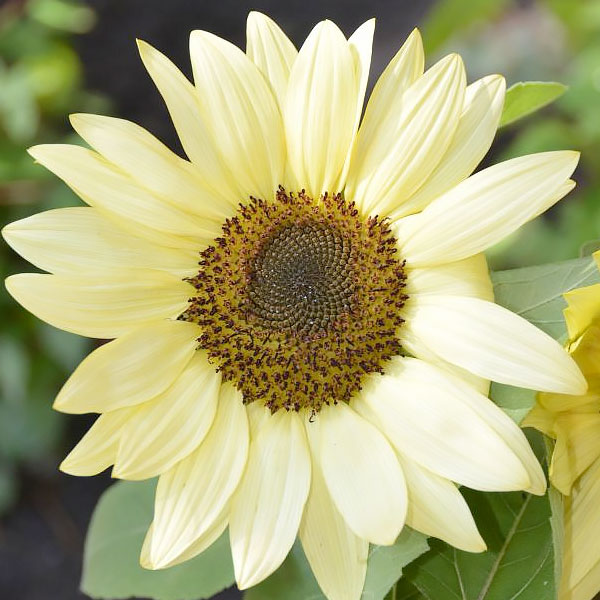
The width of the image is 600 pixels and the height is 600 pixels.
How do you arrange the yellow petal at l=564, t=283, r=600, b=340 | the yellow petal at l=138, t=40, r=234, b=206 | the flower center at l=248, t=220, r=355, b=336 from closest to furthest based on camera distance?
the yellow petal at l=564, t=283, r=600, b=340
the yellow petal at l=138, t=40, r=234, b=206
the flower center at l=248, t=220, r=355, b=336

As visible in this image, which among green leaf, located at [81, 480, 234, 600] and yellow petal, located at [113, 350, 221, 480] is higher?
yellow petal, located at [113, 350, 221, 480]

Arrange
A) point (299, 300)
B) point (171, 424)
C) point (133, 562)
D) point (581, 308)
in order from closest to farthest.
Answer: point (581, 308) < point (171, 424) < point (299, 300) < point (133, 562)

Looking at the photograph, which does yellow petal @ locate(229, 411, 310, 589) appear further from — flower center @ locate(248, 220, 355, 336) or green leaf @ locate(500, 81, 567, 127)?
green leaf @ locate(500, 81, 567, 127)

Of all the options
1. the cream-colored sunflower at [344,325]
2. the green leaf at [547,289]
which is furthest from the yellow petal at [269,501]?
the green leaf at [547,289]

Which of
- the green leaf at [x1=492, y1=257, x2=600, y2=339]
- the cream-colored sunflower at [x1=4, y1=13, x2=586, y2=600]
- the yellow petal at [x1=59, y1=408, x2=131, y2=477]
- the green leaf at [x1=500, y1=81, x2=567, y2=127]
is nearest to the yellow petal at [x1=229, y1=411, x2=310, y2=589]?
the cream-colored sunflower at [x1=4, y1=13, x2=586, y2=600]

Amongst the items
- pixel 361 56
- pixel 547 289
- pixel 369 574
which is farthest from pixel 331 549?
pixel 361 56

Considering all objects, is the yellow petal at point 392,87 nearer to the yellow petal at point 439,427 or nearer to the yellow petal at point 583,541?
the yellow petal at point 439,427

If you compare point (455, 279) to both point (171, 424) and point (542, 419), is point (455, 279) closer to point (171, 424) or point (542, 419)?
point (542, 419)
